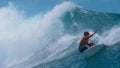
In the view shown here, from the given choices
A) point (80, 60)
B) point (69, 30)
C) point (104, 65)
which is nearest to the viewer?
point (104, 65)

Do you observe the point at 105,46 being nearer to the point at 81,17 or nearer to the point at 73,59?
the point at 73,59

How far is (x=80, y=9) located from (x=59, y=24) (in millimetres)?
4377

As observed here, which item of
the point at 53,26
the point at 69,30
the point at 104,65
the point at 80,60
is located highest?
the point at 53,26

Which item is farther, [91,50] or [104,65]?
[91,50]

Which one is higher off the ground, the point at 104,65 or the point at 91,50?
the point at 91,50

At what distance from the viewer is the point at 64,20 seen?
57875 mm

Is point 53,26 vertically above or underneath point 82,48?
above

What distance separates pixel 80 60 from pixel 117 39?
5.84m

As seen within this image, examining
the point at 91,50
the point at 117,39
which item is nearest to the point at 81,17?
the point at 117,39

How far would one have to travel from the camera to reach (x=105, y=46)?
3112 centimetres

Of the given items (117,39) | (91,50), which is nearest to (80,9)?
(117,39)

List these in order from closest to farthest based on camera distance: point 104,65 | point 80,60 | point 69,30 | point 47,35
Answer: point 104,65
point 80,60
point 69,30
point 47,35

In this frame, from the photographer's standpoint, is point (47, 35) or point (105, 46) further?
point (47, 35)

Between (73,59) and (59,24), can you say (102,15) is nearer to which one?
(59,24)
